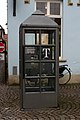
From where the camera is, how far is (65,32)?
13172 millimetres

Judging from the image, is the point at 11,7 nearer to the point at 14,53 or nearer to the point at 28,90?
the point at 14,53

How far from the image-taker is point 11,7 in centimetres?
1285

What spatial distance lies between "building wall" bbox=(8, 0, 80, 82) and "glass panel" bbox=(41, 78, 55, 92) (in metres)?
4.72

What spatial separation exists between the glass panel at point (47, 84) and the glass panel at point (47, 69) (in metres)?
0.14

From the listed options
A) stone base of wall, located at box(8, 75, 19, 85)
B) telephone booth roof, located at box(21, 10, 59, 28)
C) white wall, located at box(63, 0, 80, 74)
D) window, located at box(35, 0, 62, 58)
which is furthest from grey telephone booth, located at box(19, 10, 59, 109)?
window, located at box(35, 0, 62, 58)

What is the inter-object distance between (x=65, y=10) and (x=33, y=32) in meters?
5.25

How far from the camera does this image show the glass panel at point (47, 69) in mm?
8277

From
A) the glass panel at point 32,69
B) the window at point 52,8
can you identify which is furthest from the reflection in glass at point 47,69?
the window at point 52,8

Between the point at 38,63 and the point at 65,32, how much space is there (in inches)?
206

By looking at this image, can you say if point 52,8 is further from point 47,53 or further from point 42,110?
point 42,110

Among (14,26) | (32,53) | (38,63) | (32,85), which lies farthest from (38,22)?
(14,26)

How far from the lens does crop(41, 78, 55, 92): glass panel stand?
8289 millimetres

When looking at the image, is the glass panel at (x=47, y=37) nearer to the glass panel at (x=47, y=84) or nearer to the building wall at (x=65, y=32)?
the glass panel at (x=47, y=84)

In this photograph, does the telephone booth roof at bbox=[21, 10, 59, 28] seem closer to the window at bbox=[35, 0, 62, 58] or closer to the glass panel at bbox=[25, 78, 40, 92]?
the glass panel at bbox=[25, 78, 40, 92]
